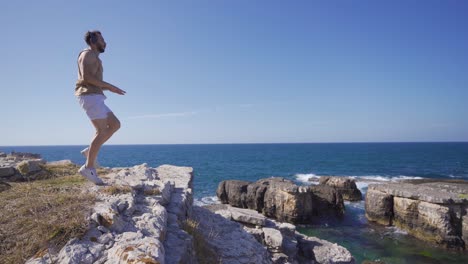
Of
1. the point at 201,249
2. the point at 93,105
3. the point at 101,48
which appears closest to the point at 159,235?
the point at 201,249

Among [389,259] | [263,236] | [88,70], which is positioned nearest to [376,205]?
[389,259]

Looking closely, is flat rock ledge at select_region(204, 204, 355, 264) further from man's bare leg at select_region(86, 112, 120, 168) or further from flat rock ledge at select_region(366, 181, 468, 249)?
flat rock ledge at select_region(366, 181, 468, 249)

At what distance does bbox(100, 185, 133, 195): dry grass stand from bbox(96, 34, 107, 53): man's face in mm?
2961

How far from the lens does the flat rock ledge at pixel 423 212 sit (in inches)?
762

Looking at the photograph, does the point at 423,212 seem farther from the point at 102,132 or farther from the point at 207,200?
the point at 102,132

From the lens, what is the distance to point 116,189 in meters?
5.91

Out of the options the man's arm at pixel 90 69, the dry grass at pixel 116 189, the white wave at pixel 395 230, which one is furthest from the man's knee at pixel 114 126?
the white wave at pixel 395 230

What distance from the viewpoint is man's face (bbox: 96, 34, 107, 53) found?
6172 mm

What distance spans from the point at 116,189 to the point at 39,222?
191 cm

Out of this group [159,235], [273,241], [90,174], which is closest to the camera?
[159,235]

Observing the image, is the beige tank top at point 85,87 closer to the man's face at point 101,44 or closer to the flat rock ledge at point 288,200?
the man's face at point 101,44

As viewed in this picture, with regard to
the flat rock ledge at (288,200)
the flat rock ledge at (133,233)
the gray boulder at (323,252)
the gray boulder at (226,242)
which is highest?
the flat rock ledge at (133,233)

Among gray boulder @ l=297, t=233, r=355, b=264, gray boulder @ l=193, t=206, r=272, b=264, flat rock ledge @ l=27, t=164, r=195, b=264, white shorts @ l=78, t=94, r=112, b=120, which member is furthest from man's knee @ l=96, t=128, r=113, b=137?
gray boulder @ l=297, t=233, r=355, b=264

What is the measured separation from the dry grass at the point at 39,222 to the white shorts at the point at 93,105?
5.51ft
